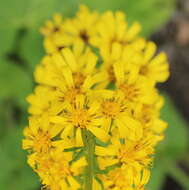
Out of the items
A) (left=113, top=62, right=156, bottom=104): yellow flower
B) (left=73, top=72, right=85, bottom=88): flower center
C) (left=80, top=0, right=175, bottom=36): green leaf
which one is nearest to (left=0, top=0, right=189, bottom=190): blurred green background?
(left=80, top=0, right=175, bottom=36): green leaf

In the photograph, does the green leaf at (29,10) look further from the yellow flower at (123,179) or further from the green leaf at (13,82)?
the yellow flower at (123,179)

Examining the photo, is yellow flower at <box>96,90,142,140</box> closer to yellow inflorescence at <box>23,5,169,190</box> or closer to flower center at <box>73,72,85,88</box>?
yellow inflorescence at <box>23,5,169,190</box>

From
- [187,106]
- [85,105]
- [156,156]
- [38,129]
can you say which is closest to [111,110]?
[85,105]

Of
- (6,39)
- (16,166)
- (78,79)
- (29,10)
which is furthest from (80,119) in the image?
(29,10)

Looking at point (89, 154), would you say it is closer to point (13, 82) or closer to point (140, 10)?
point (13, 82)

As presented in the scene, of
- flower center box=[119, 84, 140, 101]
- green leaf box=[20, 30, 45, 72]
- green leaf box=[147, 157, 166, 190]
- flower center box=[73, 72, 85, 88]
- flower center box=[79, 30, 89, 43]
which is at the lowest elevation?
green leaf box=[147, 157, 166, 190]

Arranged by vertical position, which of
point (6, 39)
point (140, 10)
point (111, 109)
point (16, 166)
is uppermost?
point (140, 10)
